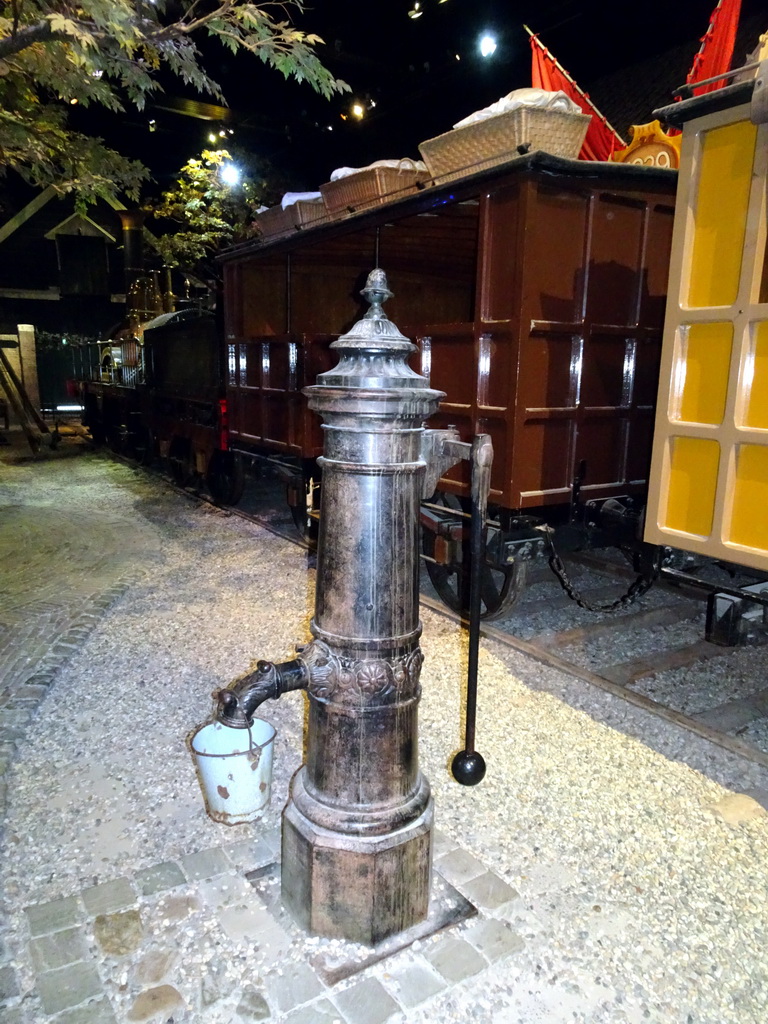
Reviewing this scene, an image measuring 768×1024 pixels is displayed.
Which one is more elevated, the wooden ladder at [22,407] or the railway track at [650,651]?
the wooden ladder at [22,407]

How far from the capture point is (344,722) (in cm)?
215

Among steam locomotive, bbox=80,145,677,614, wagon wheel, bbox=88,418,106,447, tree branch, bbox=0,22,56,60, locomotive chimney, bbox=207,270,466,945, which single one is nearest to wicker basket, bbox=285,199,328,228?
steam locomotive, bbox=80,145,677,614

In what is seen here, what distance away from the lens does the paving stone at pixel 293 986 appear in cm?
195

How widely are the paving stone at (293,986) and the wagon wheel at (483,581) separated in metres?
2.76

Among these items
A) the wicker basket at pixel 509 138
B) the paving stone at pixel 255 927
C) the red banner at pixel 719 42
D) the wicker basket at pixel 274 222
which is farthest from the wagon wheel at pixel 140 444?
the paving stone at pixel 255 927

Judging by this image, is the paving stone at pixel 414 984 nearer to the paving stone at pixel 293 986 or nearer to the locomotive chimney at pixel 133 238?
the paving stone at pixel 293 986

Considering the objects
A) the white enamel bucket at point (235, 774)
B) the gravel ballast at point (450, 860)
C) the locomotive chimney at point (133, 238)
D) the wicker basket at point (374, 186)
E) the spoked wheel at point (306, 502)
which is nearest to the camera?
the gravel ballast at point (450, 860)

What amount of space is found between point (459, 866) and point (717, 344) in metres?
2.46

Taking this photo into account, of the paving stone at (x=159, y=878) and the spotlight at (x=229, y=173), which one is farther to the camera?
the spotlight at (x=229, y=173)

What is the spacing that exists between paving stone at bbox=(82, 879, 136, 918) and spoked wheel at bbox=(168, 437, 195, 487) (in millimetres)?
8311

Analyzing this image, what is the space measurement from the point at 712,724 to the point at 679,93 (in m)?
3.11

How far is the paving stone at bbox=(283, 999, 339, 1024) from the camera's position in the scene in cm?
189

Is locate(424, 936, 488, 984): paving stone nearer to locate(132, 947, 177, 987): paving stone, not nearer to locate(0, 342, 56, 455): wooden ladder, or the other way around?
locate(132, 947, 177, 987): paving stone

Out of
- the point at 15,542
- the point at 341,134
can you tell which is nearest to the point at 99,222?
the point at 341,134
